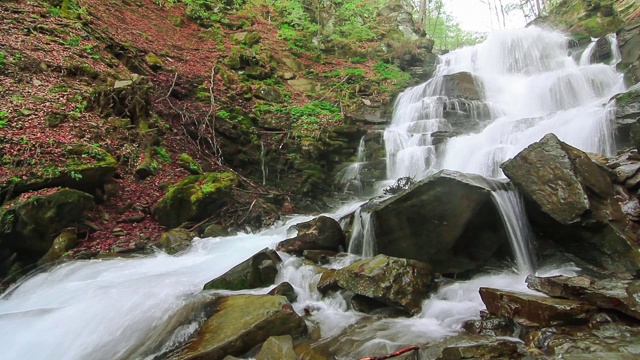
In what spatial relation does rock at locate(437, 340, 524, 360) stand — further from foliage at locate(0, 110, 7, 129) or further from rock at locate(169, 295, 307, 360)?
foliage at locate(0, 110, 7, 129)

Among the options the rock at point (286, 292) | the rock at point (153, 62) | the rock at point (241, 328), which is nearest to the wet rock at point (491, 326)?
the rock at point (241, 328)

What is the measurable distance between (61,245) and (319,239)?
4.52 meters

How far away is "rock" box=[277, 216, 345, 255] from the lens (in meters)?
6.45

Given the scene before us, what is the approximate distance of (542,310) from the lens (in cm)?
348

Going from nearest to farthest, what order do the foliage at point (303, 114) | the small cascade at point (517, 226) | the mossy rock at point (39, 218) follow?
the small cascade at point (517, 226) → the mossy rock at point (39, 218) → the foliage at point (303, 114)

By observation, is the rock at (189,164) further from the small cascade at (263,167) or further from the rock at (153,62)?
the rock at (153,62)

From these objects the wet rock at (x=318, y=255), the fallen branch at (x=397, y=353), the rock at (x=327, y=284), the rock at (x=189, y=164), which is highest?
the rock at (x=189, y=164)

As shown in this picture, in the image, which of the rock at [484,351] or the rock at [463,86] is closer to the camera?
the rock at [484,351]

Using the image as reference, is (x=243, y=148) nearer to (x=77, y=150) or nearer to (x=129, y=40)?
(x=77, y=150)

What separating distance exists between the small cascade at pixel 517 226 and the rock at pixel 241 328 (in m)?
3.47

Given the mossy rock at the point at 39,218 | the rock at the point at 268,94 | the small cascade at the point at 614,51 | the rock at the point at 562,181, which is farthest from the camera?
the rock at the point at 268,94

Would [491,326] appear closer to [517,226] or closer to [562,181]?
[517,226]

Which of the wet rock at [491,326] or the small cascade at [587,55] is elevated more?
the small cascade at [587,55]

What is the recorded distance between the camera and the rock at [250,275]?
5.14 metres
